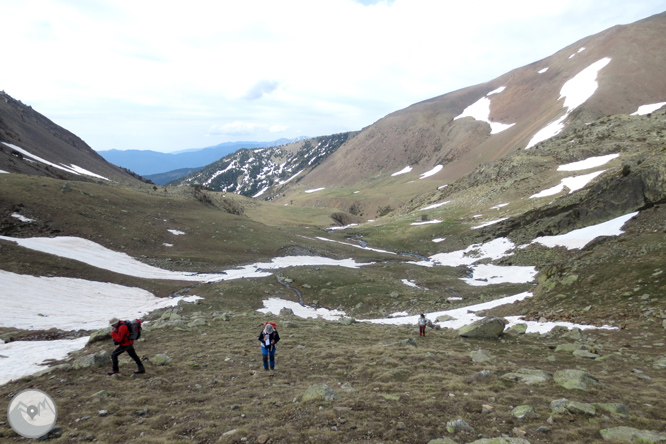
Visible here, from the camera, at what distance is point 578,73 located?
155 metres

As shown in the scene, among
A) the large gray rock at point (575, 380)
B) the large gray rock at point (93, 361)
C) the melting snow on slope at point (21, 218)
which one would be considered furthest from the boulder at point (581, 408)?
the melting snow on slope at point (21, 218)

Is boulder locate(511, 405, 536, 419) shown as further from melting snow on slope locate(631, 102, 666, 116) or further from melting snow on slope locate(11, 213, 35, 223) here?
melting snow on slope locate(631, 102, 666, 116)

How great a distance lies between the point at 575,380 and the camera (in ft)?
37.2

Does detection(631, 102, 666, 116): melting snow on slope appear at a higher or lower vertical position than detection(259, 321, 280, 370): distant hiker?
higher

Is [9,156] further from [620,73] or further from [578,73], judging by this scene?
[578,73]

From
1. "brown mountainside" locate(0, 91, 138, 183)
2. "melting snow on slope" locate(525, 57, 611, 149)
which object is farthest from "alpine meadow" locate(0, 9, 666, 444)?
"melting snow on slope" locate(525, 57, 611, 149)

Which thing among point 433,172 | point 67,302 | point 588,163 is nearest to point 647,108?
point 588,163

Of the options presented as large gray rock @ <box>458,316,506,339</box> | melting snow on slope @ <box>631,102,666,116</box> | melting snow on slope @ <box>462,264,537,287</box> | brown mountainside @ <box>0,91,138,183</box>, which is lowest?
melting snow on slope @ <box>462,264,537,287</box>

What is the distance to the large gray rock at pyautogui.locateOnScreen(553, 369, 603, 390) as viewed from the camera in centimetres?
1107

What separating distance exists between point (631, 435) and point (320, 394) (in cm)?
818

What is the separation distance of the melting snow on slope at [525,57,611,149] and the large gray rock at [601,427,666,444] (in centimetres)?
12465

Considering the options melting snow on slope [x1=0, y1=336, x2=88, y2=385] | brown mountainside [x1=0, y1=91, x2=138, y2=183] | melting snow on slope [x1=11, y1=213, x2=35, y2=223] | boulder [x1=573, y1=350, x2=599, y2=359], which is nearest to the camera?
melting snow on slope [x1=0, y1=336, x2=88, y2=385]

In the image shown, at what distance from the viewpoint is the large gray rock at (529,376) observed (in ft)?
38.9

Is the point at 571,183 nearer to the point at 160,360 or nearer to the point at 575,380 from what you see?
the point at 575,380
